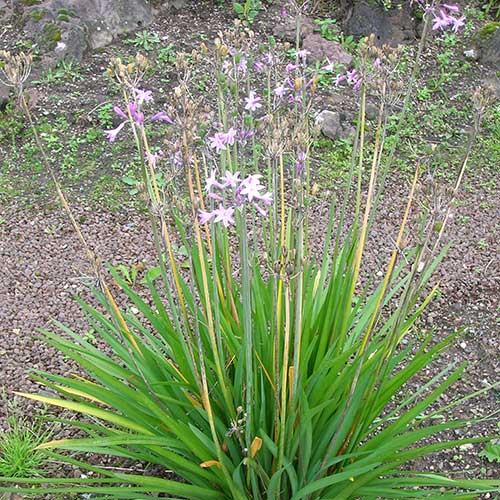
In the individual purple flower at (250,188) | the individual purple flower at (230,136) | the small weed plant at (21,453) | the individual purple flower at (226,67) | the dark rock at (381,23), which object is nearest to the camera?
the individual purple flower at (250,188)

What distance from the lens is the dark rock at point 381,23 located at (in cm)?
537

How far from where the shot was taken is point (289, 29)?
Answer: 534cm

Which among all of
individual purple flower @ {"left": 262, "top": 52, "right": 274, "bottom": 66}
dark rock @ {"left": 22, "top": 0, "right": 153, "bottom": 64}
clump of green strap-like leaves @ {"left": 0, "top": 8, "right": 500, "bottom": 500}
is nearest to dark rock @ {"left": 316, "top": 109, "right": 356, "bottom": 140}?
dark rock @ {"left": 22, "top": 0, "right": 153, "bottom": 64}

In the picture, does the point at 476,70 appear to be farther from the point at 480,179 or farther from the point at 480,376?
the point at 480,376

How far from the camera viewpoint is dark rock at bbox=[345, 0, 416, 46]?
211 inches

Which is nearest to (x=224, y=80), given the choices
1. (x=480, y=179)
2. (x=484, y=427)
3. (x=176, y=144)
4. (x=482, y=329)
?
(x=176, y=144)

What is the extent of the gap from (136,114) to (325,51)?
395 centimetres

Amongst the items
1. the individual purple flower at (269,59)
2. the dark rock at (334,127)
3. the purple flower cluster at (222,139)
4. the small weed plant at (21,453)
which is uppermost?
the individual purple flower at (269,59)

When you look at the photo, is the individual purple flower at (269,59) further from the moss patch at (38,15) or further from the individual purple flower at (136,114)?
the moss patch at (38,15)

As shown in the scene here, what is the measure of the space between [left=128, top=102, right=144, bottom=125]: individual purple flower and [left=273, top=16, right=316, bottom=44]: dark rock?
13.4 ft

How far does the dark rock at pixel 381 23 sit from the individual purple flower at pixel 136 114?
438 cm

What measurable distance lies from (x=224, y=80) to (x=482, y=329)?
6.82 ft

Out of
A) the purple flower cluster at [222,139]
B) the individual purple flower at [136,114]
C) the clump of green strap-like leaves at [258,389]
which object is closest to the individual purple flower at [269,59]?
the clump of green strap-like leaves at [258,389]

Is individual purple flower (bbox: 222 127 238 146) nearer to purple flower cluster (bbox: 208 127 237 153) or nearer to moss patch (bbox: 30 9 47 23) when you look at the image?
purple flower cluster (bbox: 208 127 237 153)
